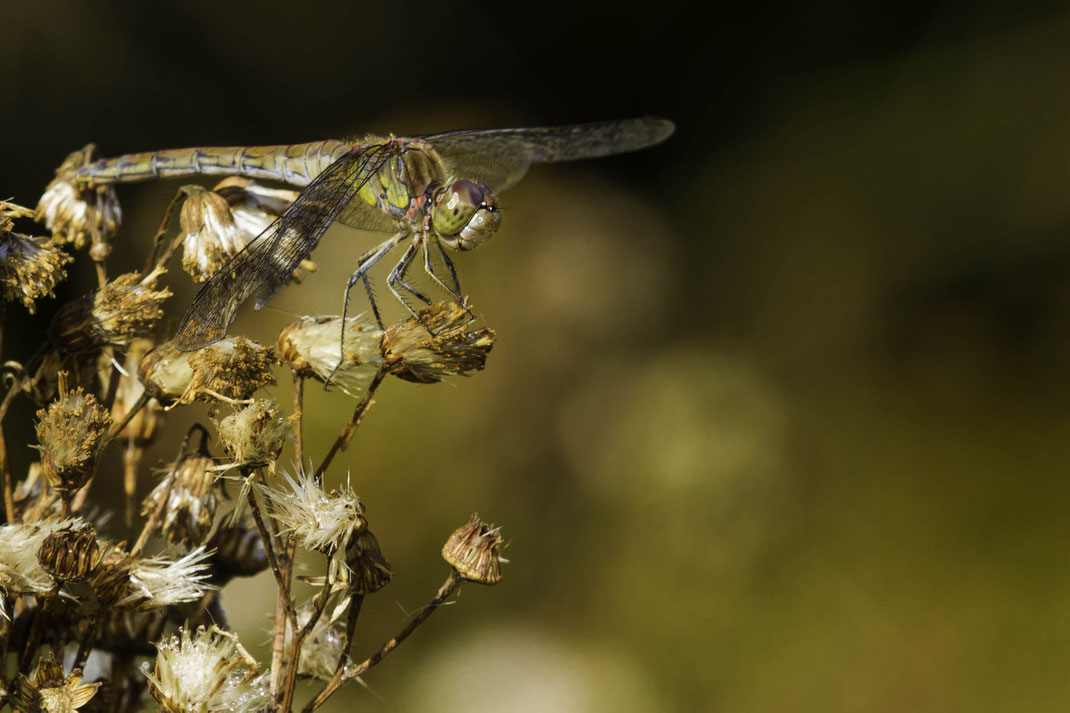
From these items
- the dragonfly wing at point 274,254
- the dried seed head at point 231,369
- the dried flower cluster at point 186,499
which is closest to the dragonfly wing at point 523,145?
the dragonfly wing at point 274,254

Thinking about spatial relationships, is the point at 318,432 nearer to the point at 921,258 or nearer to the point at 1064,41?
the point at 921,258

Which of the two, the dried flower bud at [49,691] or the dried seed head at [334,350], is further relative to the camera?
the dried seed head at [334,350]

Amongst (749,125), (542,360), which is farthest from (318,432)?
(749,125)

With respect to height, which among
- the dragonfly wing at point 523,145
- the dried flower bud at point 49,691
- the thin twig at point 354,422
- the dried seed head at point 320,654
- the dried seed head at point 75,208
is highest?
the dragonfly wing at point 523,145

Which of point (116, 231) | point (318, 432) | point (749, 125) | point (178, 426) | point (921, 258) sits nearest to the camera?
point (116, 231)

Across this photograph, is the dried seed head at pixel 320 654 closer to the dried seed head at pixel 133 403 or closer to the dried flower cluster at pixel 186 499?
the dried flower cluster at pixel 186 499

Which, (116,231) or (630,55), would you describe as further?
(630,55)

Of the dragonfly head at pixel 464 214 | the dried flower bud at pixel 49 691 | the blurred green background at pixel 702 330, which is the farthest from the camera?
the blurred green background at pixel 702 330

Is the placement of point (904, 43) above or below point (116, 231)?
above
